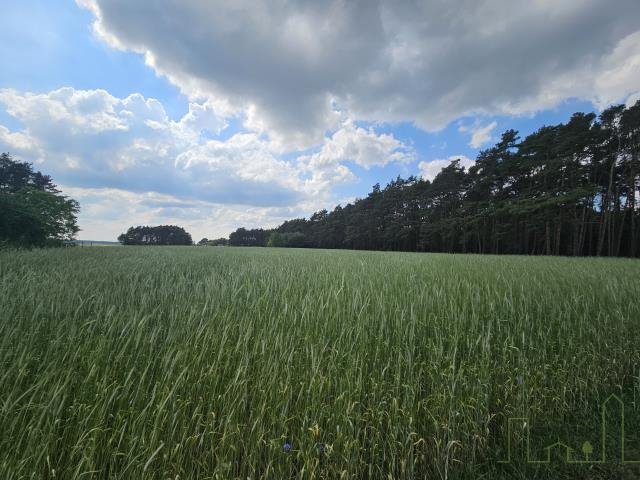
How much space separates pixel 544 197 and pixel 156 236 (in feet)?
324

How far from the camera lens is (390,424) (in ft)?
6.55

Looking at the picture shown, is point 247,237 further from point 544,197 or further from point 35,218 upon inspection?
point 544,197

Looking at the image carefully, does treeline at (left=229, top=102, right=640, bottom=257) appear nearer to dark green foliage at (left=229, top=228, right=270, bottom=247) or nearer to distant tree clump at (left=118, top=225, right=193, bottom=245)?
dark green foliage at (left=229, top=228, right=270, bottom=247)

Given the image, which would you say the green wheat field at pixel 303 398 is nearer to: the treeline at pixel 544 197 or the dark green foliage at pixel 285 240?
the treeline at pixel 544 197

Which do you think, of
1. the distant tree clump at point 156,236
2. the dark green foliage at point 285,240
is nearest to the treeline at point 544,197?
the dark green foliage at point 285,240

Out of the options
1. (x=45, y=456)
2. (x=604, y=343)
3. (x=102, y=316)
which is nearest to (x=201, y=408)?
(x=45, y=456)

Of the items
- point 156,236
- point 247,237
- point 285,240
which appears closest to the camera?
point 285,240

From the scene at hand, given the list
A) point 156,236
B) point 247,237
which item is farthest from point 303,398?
point 247,237

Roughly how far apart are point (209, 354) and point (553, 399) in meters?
3.29

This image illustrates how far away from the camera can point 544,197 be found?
90.0ft

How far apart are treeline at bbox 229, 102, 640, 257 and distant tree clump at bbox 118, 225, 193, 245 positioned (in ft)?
238

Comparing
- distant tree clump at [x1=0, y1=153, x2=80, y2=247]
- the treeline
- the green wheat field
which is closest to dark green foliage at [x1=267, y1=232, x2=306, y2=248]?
the treeline

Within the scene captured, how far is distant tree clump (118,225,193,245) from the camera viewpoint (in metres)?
82.9

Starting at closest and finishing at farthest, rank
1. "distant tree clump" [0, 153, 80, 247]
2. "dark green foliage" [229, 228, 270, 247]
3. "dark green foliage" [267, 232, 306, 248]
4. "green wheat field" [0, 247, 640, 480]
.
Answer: "green wheat field" [0, 247, 640, 480], "distant tree clump" [0, 153, 80, 247], "dark green foliage" [267, 232, 306, 248], "dark green foliage" [229, 228, 270, 247]
